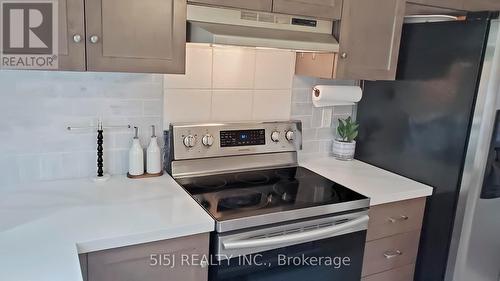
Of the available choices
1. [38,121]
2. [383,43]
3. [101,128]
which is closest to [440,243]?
[383,43]

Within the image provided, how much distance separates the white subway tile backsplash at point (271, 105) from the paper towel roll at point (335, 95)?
15 centimetres

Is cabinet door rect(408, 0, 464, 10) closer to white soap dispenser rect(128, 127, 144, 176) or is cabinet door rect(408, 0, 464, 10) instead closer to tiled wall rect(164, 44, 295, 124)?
tiled wall rect(164, 44, 295, 124)

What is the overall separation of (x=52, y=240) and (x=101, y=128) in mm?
615

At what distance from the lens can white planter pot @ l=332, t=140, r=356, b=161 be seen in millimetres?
2227

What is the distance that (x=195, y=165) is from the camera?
72.0 inches

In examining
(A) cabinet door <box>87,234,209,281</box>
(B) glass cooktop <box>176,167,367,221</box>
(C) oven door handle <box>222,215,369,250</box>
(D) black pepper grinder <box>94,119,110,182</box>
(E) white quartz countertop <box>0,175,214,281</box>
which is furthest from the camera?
(D) black pepper grinder <box>94,119,110,182</box>

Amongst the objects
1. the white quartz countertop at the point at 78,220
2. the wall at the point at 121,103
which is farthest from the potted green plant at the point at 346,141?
the white quartz countertop at the point at 78,220

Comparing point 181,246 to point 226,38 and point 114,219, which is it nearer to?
point 114,219

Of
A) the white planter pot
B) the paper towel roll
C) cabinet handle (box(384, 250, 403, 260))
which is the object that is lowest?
cabinet handle (box(384, 250, 403, 260))

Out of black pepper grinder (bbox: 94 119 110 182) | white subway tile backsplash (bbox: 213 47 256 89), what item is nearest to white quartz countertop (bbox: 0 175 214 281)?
black pepper grinder (bbox: 94 119 110 182)

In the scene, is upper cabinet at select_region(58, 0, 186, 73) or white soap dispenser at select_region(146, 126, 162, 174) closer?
upper cabinet at select_region(58, 0, 186, 73)

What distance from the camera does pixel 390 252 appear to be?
6.13 ft

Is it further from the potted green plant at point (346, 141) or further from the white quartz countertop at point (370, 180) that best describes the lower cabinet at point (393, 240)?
the potted green plant at point (346, 141)

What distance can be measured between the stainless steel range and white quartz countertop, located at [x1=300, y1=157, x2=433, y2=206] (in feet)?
0.23
